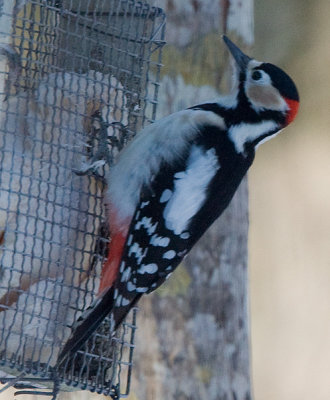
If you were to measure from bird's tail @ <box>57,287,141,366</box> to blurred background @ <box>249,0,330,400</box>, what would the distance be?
5.69 feet

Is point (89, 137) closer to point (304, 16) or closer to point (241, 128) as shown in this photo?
point (241, 128)

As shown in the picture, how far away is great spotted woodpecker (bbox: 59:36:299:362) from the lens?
276cm

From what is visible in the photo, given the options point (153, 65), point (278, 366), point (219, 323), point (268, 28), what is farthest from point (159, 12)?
point (278, 366)

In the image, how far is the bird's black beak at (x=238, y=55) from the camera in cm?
300

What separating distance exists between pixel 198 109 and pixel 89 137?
1.01 ft

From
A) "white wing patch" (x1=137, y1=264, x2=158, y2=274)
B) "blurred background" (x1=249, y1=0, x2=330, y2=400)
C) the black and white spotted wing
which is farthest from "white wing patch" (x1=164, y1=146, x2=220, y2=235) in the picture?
"blurred background" (x1=249, y1=0, x2=330, y2=400)

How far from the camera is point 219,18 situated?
10.0ft

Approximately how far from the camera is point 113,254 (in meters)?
2.82

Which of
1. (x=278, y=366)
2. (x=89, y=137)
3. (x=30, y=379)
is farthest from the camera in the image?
(x=278, y=366)

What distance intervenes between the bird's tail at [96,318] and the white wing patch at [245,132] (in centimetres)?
52

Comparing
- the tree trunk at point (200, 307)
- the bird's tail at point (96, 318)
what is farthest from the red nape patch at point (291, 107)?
the bird's tail at point (96, 318)

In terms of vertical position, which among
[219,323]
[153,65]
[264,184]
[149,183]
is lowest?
[219,323]

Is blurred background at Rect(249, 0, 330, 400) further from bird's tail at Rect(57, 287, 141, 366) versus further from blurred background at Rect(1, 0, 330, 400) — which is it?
bird's tail at Rect(57, 287, 141, 366)

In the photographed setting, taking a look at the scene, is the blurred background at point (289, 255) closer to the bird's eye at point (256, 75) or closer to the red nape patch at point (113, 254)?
the bird's eye at point (256, 75)
